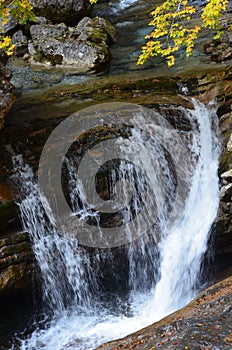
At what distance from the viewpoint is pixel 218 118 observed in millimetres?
9023

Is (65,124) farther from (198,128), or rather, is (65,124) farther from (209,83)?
(209,83)

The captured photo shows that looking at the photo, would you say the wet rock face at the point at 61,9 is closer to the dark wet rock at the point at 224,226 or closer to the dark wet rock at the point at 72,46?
the dark wet rock at the point at 72,46

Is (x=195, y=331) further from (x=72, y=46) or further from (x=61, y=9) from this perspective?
(x=61, y=9)

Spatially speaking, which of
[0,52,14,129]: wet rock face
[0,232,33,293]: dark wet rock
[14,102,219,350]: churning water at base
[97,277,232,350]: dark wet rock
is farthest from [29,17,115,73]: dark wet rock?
[97,277,232,350]: dark wet rock

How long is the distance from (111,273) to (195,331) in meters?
3.35

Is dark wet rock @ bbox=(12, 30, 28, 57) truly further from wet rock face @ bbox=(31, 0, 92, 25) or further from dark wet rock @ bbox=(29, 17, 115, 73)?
Answer: wet rock face @ bbox=(31, 0, 92, 25)

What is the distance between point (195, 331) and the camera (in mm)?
4586

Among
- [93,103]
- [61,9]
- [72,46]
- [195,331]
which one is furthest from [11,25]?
[195,331]

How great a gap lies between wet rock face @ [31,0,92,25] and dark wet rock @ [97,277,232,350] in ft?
35.9

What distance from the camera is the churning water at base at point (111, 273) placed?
704 centimetres

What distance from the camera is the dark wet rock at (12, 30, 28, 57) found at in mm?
12367

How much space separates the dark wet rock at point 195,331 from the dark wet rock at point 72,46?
24.7 feet

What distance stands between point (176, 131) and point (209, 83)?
177cm

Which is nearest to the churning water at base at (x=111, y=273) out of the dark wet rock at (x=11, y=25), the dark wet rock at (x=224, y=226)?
the dark wet rock at (x=224, y=226)
